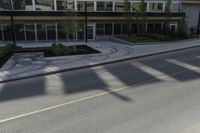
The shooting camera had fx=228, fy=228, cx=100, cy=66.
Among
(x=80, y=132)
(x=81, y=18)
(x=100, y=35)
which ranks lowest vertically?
(x=80, y=132)

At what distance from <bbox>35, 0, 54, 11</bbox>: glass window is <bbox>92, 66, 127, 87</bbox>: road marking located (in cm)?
1471

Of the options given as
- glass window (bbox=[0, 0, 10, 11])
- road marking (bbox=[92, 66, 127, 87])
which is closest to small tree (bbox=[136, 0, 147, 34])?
road marking (bbox=[92, 66, 127, 87])

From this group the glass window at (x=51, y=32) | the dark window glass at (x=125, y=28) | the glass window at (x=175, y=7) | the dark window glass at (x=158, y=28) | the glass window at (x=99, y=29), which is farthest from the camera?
the glass window at (x=175, y=7)

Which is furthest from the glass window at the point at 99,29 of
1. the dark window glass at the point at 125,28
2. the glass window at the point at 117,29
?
the dark window glass at the point at 125,28

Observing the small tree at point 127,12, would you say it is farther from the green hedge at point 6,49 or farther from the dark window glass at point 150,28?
the green hedge at point 6,49

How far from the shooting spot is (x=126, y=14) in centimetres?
2758

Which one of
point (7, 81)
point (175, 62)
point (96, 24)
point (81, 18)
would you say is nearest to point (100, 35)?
point (96, 24)

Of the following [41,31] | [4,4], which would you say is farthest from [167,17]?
[4,4]

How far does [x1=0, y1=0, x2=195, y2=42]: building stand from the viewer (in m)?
25.0

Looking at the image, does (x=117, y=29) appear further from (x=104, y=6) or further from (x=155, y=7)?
(x=155, y=7)

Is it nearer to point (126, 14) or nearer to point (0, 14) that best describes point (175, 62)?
point (126, 14)

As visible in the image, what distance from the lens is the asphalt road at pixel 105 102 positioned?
6.76 m

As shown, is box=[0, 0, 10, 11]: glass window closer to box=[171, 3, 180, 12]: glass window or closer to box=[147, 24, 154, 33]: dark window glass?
box=[147, 24, 154, 33]: dark window glass

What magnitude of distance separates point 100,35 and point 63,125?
22.4 metres
